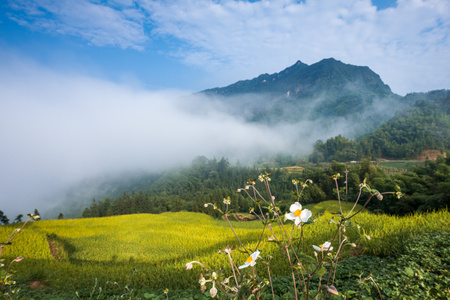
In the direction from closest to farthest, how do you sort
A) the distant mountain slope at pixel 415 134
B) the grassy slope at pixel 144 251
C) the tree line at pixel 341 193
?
the grassy slope at pixel 144 251 < the tree line at pixel 341 193 < the distant mountain slope at pixel 415 134

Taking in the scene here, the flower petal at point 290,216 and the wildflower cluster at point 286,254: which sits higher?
the flower petal at point 290,216

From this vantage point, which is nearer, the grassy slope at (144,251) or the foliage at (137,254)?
the foliage at (137,254)

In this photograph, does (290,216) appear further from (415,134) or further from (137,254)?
(415,134)

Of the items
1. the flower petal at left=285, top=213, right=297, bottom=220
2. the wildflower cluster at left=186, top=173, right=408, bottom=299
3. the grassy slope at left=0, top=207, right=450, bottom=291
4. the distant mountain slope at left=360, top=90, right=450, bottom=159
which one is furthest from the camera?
the distant mountain slope at left=360, top=90, right=450, bottom=159

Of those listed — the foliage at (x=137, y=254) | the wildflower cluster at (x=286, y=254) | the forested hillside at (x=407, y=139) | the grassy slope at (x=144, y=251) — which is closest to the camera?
the wildflower cluster at (x=286, y=254)

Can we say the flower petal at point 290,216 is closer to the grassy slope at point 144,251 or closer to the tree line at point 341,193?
the tree line at point 341,193

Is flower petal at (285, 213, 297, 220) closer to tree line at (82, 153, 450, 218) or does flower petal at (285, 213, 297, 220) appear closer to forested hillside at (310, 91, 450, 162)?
tree line at (82, 153, 450, 218)

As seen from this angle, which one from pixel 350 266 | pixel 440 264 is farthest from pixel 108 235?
pixel 440 264

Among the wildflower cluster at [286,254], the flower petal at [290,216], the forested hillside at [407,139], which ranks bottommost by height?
the forested hillside at [407,139]

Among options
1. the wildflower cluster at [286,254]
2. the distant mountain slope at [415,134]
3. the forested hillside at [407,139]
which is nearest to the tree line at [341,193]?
the wildflower cluster at [286,254]

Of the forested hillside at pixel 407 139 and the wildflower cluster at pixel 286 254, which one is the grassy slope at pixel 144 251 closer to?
the wildflower cluster at pixel 286 254

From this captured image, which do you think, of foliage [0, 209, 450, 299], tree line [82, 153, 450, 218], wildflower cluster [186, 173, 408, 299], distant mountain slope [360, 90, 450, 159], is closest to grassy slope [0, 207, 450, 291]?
foliage [0, 209, 450, 299]

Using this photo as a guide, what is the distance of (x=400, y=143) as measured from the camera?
9606 centimetres

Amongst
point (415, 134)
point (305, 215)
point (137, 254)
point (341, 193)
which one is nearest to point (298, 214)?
point (305, 215)
